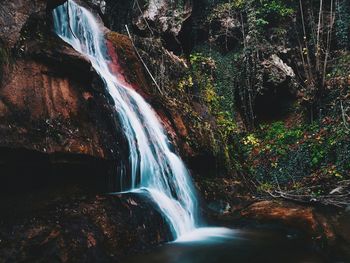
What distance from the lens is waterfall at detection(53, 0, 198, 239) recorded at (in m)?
6.37

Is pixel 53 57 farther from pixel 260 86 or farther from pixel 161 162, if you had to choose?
pixel 260 86

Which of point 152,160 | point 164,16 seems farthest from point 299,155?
point 164,16

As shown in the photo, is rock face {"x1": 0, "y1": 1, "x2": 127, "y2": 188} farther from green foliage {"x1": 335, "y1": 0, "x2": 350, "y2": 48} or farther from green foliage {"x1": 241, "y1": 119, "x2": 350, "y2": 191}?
green foliage {"x1": 335, "y1": 0, "x2": 350, "y2": 48}

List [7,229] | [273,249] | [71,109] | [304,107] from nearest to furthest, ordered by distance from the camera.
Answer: [7,229]
[273,249]
[71,109]
[304,107]

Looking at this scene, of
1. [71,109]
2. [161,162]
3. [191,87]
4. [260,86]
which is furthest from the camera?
[260,86]

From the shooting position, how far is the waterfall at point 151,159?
637cm

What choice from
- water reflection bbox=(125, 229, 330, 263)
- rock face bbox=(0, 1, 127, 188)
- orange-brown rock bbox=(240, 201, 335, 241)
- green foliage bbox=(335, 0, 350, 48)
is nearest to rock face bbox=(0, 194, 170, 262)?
water reflection bbox=(125, 229, 330, 263)

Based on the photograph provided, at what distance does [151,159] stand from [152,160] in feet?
0.09

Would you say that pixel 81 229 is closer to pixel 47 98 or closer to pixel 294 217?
pixel 47 98

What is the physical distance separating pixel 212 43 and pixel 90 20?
608 centimetres

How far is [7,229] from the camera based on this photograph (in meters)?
4.21

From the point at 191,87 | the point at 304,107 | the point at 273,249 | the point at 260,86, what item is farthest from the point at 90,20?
the point at 273,249

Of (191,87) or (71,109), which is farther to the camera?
(191,87)

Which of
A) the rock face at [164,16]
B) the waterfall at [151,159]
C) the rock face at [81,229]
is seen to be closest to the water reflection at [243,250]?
the rock face at [81,229]
